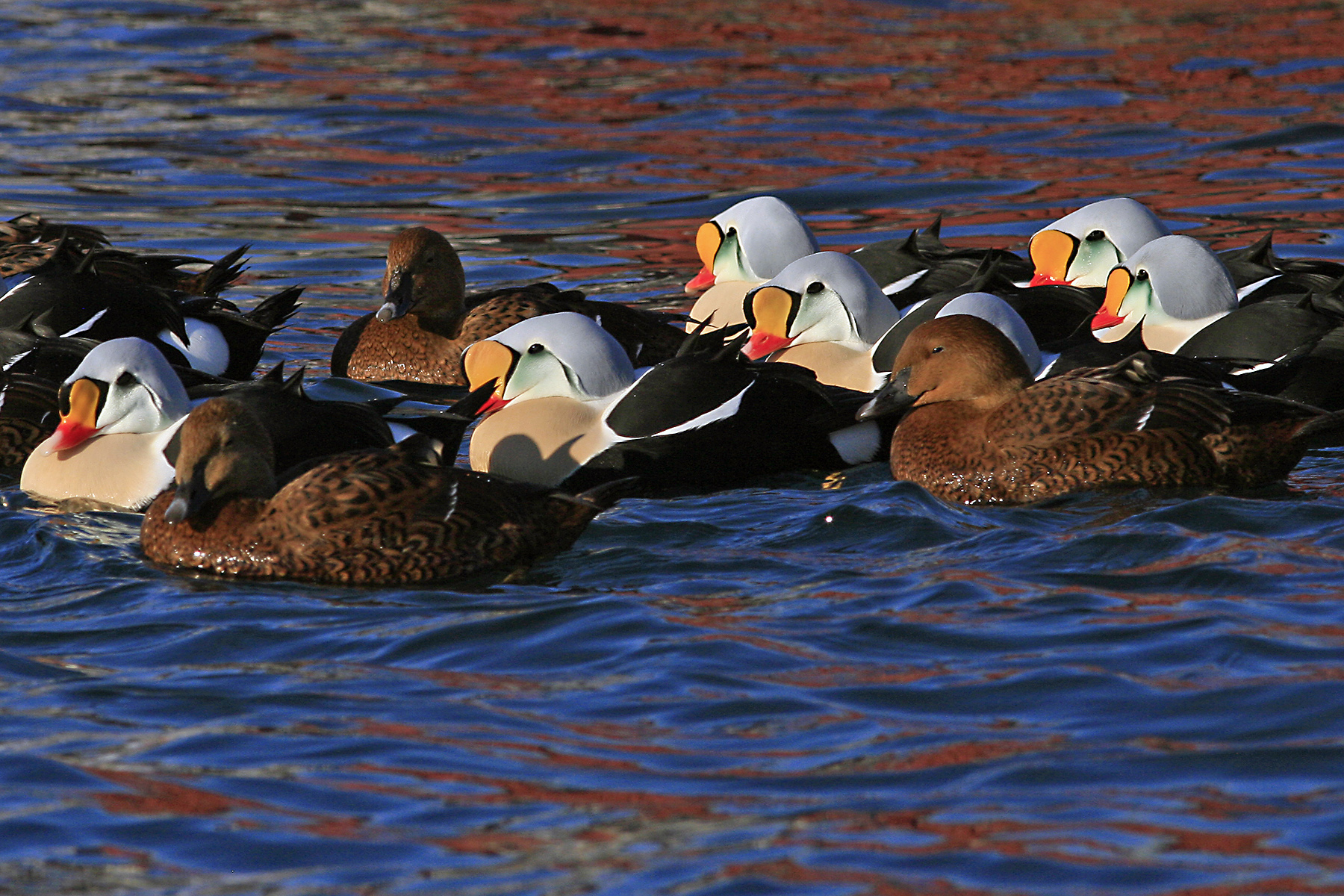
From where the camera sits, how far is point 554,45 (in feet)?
62.0

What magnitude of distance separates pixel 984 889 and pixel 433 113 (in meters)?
13.5

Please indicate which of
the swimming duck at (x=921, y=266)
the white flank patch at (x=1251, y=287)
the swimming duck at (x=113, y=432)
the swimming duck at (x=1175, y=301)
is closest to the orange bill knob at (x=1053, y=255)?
the swimming duck at (x=921, y=266)

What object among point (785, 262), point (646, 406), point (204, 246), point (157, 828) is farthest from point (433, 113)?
point (157, 828)

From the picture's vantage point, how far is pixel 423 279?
9055 mm

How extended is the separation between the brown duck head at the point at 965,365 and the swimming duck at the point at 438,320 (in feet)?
7.07

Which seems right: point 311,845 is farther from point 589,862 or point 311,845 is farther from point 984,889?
point 984,889

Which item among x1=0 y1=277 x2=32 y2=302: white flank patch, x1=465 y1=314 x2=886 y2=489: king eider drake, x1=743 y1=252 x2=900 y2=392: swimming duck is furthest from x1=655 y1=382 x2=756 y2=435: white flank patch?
x1=0 y1=277 x2=32 y2=302: white flank patch

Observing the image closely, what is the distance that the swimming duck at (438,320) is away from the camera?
8844 mm

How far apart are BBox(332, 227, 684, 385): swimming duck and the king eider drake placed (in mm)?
1602

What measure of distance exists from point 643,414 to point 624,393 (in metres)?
0.20

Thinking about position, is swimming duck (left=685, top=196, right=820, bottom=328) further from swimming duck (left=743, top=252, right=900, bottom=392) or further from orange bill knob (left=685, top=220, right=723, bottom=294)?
swimming duck (left=743, top=252, right=900, bottom=392)

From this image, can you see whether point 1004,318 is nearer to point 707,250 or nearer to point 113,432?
point 707,250

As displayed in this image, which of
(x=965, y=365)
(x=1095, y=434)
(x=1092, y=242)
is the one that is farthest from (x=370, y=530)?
(x=1092, y=242)

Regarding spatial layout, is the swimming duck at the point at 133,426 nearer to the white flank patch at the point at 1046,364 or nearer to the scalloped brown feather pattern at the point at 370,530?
the scalloped brown feather pattern at the point at 370,530
